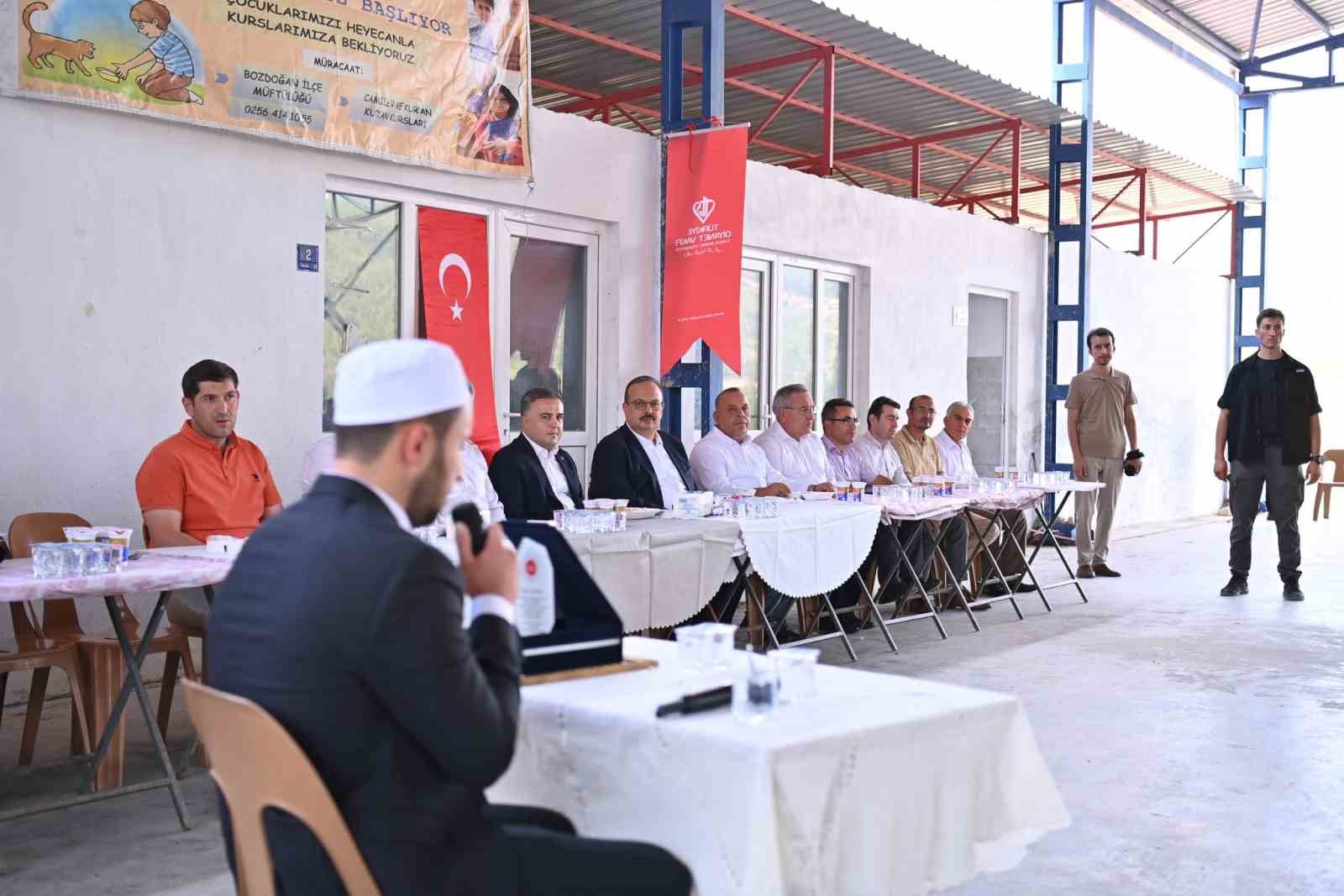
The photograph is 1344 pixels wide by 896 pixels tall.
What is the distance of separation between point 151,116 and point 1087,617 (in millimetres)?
5786

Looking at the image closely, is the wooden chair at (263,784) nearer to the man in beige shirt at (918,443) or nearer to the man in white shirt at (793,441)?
the man in white shirt at (793,441)

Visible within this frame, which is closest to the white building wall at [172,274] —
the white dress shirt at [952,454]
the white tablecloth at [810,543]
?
the white tablecloth at [810,543]

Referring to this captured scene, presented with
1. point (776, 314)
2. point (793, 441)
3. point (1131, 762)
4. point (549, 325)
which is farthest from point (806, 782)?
point (776, 314)

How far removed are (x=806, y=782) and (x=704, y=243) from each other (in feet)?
19.8

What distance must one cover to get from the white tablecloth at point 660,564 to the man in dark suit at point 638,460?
3.29ft

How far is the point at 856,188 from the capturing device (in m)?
10.1

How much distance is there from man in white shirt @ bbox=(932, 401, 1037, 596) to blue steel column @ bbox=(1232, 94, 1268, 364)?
9707 millimetres

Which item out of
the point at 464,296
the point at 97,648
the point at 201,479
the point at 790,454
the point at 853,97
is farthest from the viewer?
the point at 853,97

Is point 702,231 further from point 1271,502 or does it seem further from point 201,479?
point 1271,502

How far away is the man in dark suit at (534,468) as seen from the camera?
5918 mm

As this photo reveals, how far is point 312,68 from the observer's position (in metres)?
5.88

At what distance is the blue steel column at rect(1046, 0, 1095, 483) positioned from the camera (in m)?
12.0

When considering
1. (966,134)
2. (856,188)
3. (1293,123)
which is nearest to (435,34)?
(856,188)

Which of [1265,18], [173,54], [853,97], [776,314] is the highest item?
[1265,18]
